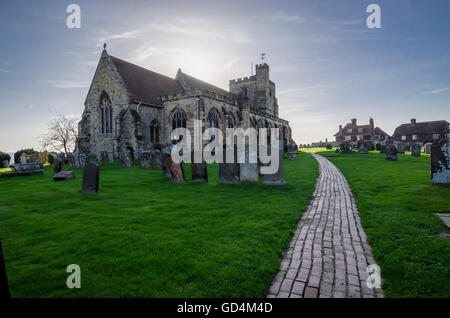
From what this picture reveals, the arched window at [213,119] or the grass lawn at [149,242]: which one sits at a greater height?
the arched window at [213,119]

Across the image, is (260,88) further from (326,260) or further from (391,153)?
(326,260)

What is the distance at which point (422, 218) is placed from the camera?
4570mm

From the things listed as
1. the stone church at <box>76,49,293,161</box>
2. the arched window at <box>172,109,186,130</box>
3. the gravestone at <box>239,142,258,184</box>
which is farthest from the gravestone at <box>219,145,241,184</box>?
the arched window at <box>172,109,186,130</box>

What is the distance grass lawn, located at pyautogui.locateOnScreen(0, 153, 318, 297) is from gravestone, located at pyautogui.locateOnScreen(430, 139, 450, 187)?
485 centimetres

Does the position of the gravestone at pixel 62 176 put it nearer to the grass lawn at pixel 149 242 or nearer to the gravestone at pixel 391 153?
the grass lawn at pixel 149 242

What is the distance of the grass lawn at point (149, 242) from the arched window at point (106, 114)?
53.4 ft

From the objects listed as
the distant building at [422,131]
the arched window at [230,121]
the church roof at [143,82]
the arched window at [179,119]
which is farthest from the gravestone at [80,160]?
the distant building at [422,131]

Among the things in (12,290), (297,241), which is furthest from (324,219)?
(12,290)

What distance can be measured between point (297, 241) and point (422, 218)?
2.85 meters

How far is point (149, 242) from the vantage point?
3807mm

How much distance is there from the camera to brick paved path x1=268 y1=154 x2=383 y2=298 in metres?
2.62

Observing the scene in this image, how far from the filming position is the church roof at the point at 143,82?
71.0 feet

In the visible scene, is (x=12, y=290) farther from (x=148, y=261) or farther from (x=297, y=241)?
(x=297, y=241)

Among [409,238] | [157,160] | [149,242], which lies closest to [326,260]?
[409,238]
